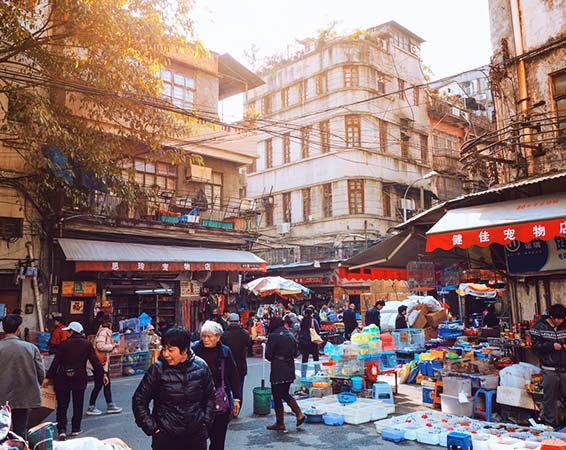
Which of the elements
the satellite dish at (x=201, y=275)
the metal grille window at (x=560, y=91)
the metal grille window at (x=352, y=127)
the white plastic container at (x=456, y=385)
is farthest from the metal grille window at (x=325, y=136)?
the white plastic container at (x=456, y=385)

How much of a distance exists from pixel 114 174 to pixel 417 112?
26764mm

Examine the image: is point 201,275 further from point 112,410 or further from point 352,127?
point 352,127

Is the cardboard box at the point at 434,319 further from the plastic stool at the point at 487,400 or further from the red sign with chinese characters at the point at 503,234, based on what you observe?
the red sign with chinese characters at the point at 503,234

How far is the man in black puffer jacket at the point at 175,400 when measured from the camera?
4238 mm

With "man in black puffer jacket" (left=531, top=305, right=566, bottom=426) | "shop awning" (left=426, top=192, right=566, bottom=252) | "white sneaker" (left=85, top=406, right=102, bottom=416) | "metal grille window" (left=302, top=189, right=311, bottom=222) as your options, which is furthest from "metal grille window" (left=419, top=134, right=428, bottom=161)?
"white sneaker" (left=85, top=406, right=102, bottom=416)

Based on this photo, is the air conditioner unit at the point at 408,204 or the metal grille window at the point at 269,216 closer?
the air conditioner unit at the point at 408,204

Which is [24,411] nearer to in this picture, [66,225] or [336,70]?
[66,225]

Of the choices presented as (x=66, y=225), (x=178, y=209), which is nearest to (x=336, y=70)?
(x=178, y=209)

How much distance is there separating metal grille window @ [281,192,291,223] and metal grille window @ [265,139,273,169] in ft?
9.68

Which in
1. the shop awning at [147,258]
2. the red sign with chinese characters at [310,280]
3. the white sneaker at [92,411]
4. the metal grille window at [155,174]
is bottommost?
the white sneaker at [92,411]

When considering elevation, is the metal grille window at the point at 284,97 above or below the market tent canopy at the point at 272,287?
above

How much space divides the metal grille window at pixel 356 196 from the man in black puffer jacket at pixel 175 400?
86.0 feet

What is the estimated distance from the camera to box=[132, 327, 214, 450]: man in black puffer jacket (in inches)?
167

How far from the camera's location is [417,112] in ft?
113
